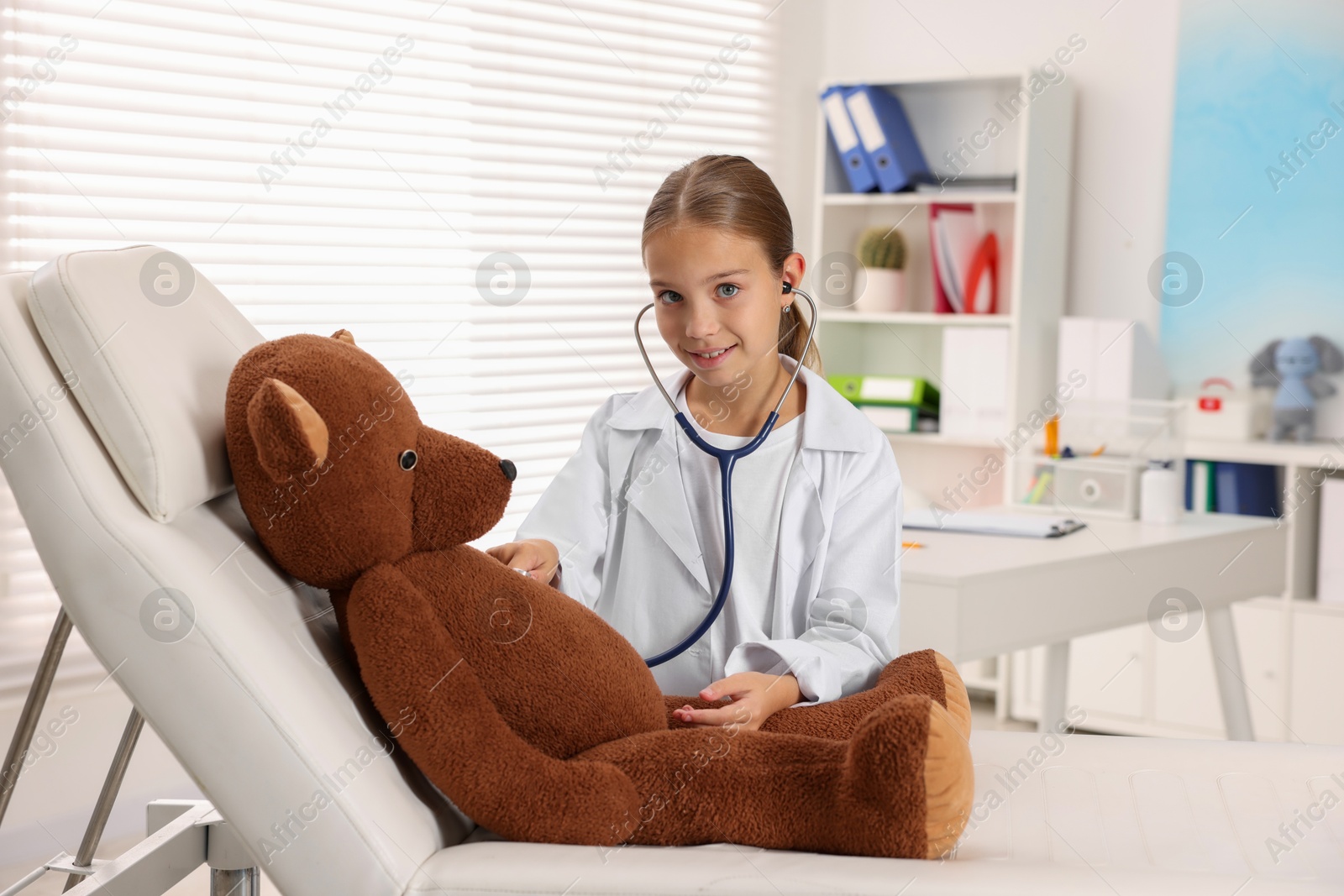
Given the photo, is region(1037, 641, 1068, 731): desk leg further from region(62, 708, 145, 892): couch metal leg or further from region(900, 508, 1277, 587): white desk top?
region(62, 708, 145, 892): couch metal leg

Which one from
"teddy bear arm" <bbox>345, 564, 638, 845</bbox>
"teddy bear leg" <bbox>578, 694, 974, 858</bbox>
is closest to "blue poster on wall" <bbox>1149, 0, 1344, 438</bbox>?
"teddy bear leg" <bbox>578, 694, 974, 858</bbox>

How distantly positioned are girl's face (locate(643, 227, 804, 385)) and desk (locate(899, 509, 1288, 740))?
0.68m

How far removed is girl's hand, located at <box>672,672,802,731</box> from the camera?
1067 mm

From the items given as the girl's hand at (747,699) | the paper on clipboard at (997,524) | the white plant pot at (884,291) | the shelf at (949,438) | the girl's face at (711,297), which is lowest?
the girl's hand at (747,699)

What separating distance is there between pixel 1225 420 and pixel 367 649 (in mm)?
2737

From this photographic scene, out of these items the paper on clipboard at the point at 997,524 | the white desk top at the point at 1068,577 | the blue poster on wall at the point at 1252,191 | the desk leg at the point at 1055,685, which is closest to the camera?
the white desk top at the point at 1068,577

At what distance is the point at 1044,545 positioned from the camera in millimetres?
2129

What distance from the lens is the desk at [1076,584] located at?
1.88 m

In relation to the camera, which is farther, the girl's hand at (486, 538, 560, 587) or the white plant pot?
the white plant pot

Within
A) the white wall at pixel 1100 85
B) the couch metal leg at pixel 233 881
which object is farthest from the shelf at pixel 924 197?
the couch metal leg at pixel 233 881

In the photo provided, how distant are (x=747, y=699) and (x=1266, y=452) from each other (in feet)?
7.61

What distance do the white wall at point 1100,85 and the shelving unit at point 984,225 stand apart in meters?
0.06

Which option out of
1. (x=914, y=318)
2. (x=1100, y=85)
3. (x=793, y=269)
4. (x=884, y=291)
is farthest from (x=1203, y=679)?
(x=793, y=269)

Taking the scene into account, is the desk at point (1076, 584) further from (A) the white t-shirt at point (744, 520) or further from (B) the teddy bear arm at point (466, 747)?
(B) the teddy bear arm at point (466, 747)
